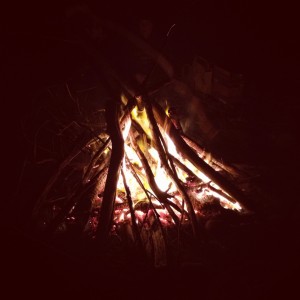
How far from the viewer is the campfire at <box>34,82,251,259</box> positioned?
2678mm

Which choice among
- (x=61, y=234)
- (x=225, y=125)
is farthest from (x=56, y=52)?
(x=61, y=234)

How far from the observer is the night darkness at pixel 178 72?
7.48 feet

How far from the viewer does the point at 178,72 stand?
528cm

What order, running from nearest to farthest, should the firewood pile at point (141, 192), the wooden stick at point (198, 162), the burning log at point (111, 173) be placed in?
1. the burning log at point (111, 173)
2. the firewood pile at point (141, 192)
3. the wooden stick at point (198, 162)

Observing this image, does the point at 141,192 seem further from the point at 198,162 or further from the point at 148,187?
the point at 198,162

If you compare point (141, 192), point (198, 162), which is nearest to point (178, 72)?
point (198, 162)

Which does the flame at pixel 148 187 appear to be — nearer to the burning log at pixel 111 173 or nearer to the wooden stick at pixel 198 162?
the wooden stick at pixel 198 162

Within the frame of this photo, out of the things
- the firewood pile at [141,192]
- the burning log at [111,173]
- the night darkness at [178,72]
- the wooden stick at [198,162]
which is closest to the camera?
the night darkness at [178,72]

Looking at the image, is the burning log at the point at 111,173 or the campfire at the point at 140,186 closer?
the burning log at the point at 111,173

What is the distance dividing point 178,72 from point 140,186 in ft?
9.39

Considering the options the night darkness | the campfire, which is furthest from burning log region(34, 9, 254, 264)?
the night darkness

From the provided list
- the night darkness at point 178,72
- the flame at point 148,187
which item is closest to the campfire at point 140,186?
the flame at point 148,187

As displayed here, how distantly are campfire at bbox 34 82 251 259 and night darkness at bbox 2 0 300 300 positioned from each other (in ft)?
1.02

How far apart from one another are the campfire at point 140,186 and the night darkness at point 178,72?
0.31 meters
